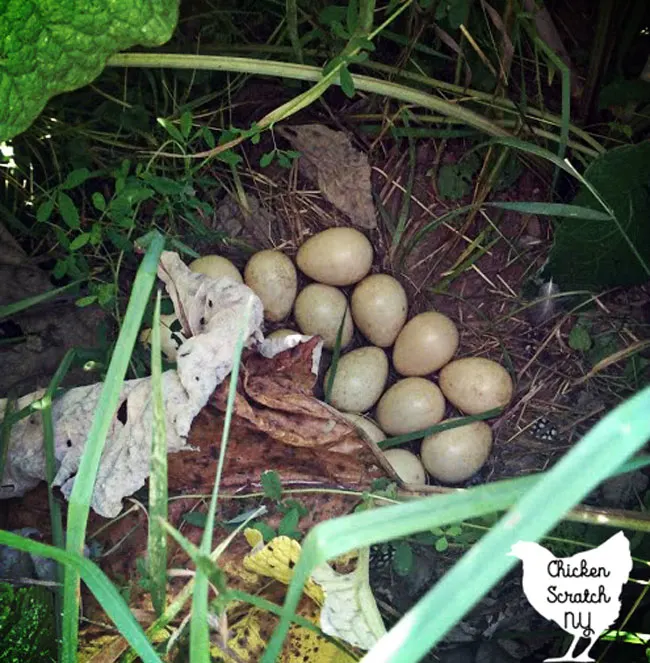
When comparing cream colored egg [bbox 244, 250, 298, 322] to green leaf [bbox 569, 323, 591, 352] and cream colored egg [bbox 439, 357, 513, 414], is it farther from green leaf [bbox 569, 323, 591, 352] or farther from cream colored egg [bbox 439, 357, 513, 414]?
green leaf [bbox 569, 323, 591, 352]

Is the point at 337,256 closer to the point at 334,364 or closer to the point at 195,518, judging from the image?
the point at 334,364

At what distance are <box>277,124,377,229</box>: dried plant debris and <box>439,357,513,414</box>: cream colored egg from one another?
1.26 ft

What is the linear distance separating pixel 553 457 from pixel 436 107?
0.76m

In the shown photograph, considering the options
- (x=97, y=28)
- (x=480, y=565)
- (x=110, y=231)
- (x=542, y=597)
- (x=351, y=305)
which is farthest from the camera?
(x=351, y=305)

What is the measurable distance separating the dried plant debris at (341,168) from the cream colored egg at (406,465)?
527mm

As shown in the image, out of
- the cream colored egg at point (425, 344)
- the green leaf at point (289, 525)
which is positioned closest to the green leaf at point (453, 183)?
the cream colored egg at point (425, 344)

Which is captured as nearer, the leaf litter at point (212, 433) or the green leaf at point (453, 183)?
the leaf litter at point (212, 433)

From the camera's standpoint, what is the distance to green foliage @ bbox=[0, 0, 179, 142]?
1506mm

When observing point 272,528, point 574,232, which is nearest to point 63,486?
point 272,528

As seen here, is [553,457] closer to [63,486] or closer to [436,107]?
[436,107]

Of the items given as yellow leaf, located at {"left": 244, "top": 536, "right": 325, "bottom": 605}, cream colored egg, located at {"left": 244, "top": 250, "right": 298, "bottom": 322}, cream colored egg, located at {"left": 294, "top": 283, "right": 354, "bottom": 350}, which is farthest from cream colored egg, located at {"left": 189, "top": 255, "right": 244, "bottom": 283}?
yellow leaf, located at {"left": 244, "top": 536, "right": 325, "bottom": 605}

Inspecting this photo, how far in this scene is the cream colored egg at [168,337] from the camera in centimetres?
184

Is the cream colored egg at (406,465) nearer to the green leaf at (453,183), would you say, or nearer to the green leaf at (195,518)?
the green leaf at (195,518)

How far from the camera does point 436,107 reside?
6.33ft
